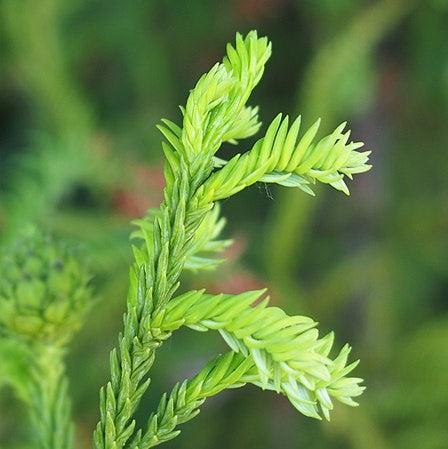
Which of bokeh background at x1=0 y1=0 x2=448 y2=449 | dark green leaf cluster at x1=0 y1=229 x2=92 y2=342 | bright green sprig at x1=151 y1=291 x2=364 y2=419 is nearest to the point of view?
bright green sprig at x1=151 y1=291 x2=364 y2=419

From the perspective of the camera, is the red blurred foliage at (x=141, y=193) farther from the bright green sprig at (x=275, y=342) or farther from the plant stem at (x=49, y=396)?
the bright green sprig at (x=275, y=342)

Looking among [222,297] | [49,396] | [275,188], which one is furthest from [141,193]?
[222,297]

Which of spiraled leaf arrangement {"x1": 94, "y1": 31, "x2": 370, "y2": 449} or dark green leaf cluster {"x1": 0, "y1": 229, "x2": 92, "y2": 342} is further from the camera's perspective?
dark green leaf cluster {"x1": 0, "y1": 229, "x2": 92, "y2": 342}

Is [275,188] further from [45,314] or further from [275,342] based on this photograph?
[275,342]

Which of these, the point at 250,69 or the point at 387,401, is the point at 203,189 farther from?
the point at 387,401

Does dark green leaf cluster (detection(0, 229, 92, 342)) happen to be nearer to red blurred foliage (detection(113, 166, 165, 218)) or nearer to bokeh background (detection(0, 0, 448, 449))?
bokeh background (detection(0, 0, 448, 449))

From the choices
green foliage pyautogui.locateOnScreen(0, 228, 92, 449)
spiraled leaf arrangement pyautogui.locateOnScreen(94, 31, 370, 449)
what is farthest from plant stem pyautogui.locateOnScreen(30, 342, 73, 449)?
spiraled leaf arrangement pyautogui.locateOnScreen(94, 31, 370, 449)

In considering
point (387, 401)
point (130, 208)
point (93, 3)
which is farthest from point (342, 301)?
point (93, 3)
